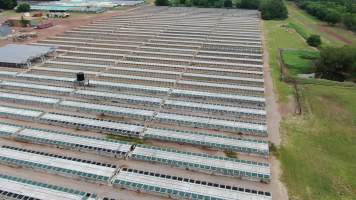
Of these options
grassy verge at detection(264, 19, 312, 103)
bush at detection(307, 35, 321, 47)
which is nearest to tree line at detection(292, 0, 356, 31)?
grassy verge at detection(264, 19, 312, 103)

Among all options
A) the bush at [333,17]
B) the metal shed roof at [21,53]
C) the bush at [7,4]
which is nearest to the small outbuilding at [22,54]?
the metal shed roof at [21,53]

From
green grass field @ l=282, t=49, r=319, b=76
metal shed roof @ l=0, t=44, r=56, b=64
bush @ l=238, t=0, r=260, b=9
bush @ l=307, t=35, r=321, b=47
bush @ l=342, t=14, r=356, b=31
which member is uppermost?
bush @ l=238, t=0, r=260, b=9

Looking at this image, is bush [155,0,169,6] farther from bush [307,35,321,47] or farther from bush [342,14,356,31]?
bush [307,35,321,47]

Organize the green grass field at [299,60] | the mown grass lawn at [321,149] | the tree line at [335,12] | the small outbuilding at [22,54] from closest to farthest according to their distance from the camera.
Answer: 1. the mown grass lawn at [321,149]
2. the small outbuilding at [22,54]
3. the green grass field at [299,60]
4. the tree line at [335,12]

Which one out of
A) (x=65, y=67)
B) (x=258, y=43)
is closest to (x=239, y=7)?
(x=258, y=43)

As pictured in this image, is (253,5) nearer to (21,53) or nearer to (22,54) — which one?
(21,53)

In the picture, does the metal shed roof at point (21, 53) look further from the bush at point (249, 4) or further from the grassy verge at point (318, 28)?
the bush at point (249, 4)

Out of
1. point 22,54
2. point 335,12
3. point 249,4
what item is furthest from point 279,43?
point 22,54
